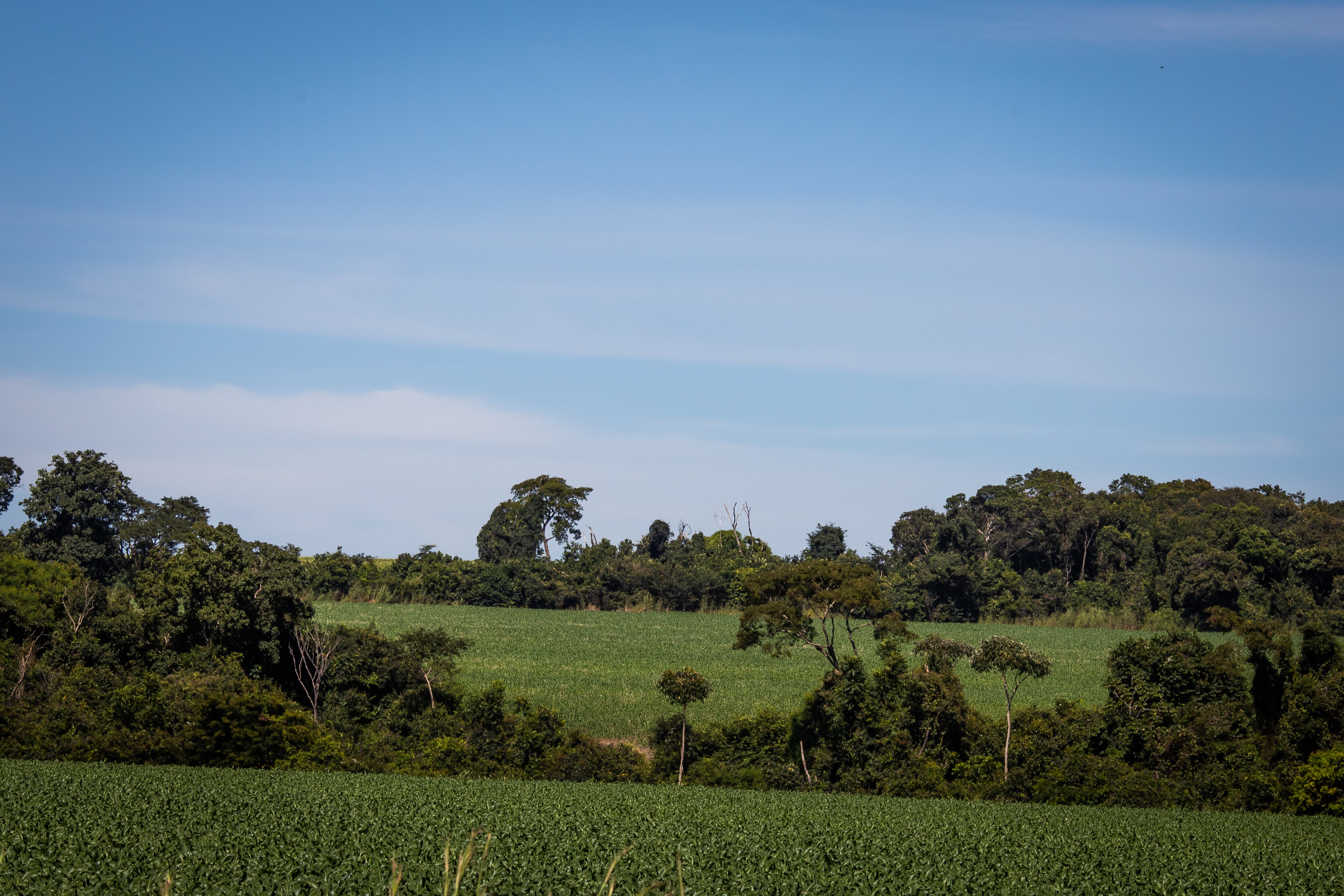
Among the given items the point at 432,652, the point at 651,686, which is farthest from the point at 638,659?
the point at 432,652

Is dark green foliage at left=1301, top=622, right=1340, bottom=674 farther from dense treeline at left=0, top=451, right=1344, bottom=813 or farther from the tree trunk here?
the tree trunk

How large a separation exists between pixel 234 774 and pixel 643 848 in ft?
41.7

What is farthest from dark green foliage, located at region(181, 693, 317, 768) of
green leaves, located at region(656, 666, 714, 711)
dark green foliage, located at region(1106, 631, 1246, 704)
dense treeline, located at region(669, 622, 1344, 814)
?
dark green foliage, located at region(1106, 631, 1246, 704)

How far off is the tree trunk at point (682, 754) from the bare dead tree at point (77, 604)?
64.4ft

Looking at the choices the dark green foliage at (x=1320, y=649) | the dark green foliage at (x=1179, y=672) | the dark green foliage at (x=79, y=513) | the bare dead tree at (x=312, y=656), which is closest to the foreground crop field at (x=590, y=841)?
the dark green foliage at (x=1179, y=672)

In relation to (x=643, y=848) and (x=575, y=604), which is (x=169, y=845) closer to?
(x=643, y=848)

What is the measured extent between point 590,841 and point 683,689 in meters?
11.0

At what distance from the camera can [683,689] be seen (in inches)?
1095

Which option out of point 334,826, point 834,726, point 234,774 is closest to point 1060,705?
point 834,726

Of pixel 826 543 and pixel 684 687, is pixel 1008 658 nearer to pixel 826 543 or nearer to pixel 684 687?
pixel 684 687

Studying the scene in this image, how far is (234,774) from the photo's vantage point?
2450cm

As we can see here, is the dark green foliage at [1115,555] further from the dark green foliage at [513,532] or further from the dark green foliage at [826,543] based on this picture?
the dark green foliage at [513,532]

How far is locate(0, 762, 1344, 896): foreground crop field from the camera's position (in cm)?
1414

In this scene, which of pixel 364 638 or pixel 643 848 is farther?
pixel 364 638
